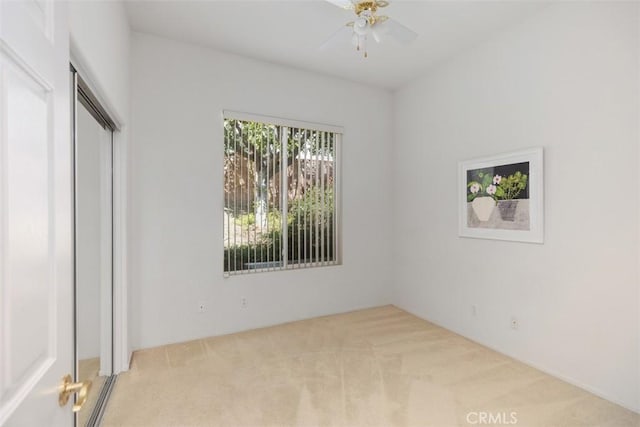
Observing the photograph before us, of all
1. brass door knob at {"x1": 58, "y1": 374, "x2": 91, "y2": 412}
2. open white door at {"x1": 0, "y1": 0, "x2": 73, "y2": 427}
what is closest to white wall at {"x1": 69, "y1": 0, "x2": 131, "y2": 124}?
open white door at {"x1": 0, "y1": 0, "x2": 73, "y2": 427}

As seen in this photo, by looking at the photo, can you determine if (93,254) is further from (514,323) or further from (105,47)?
(514,323)

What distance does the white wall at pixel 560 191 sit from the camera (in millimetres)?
2268

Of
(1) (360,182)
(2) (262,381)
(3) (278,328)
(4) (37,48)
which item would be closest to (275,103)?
(1) (360,182)

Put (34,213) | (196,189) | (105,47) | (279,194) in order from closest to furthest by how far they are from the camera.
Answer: (34,213) → (105,47) → (196,189) → (279,194)

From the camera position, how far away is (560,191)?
2621 mm

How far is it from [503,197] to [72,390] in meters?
3.25

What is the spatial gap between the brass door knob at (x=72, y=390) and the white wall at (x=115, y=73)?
1.31 m

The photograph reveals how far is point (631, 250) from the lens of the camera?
2.22 meters

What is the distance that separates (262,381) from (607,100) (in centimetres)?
324

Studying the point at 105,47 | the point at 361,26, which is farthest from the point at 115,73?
the point at 361,26

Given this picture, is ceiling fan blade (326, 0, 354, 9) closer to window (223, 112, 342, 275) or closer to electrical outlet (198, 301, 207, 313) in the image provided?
window (223, 112, 342, 275)

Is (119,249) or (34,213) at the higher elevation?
(34,213)

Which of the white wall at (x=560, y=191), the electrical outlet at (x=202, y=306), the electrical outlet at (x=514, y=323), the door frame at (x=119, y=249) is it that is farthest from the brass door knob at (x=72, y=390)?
the electrical outlet at (x=514, y=323)

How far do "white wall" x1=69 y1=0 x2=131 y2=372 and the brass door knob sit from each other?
4.30ft
